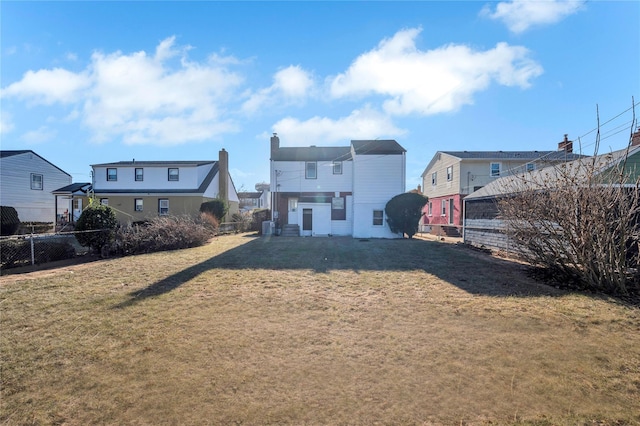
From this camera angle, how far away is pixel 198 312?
19.5 feet

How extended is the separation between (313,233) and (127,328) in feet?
60.0

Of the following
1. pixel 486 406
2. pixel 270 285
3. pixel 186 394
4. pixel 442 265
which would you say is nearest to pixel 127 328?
pixel 186 394

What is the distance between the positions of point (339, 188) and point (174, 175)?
16.2 m

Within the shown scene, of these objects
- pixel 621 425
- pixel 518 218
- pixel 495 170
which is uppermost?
pixel 495 170

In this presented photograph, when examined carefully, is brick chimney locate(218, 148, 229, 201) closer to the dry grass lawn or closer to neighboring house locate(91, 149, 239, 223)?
neighboring house locate(91, 149, 239, 223)

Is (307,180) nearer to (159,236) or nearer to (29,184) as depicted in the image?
(159,236)

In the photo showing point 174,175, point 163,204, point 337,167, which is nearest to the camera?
point 337,167

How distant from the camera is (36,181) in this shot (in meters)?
29.8

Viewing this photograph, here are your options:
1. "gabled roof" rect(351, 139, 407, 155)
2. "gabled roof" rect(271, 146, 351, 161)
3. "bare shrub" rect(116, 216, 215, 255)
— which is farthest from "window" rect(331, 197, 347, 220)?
"bare shrub" rect(116, 216, 215, 255)

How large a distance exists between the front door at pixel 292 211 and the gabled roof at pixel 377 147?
20.5 ft

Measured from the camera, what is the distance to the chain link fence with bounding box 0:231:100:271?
34.8 feet

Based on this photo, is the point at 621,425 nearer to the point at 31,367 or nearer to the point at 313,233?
the point at 31,367

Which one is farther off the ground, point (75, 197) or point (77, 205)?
point (75, 197)

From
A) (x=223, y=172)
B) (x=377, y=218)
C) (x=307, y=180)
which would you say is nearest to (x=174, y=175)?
(x=223, y=172)
